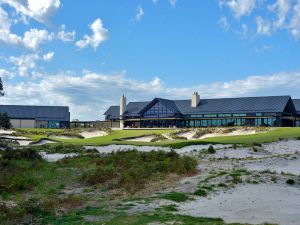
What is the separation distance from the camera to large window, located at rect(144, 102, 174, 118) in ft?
291

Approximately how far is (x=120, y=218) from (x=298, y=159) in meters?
19.7

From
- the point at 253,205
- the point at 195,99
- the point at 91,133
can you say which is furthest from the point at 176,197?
the point at 195,99

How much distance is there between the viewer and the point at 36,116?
4156 inches

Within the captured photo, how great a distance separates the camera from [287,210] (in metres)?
14.9

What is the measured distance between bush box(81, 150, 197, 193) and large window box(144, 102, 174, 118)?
6070 cm

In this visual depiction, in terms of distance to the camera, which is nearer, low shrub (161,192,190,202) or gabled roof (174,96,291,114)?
low shrub (161,192,190,202)

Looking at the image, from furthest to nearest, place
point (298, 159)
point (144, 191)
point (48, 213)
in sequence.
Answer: point (298, 159)
point (144, 191)
point (48, 213)

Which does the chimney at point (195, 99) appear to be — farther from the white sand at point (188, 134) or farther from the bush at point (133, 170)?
the bush at point (133, 170)

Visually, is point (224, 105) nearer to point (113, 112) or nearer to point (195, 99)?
point (195, 99)

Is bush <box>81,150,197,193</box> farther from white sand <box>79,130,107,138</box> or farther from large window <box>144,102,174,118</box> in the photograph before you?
large window <box>144,102,174,118</box>

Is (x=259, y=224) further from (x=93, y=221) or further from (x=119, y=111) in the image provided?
(x=119, y=111)

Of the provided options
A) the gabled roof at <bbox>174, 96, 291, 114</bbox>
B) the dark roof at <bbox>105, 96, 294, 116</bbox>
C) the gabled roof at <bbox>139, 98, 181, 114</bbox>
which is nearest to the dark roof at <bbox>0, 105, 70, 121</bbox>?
the dark roof at <bbox>105, 96, 294, 116</bbox>

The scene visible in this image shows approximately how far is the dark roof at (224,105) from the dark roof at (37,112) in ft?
63.8

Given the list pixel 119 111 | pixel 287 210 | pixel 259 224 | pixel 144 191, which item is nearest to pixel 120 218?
pixel 259 224
